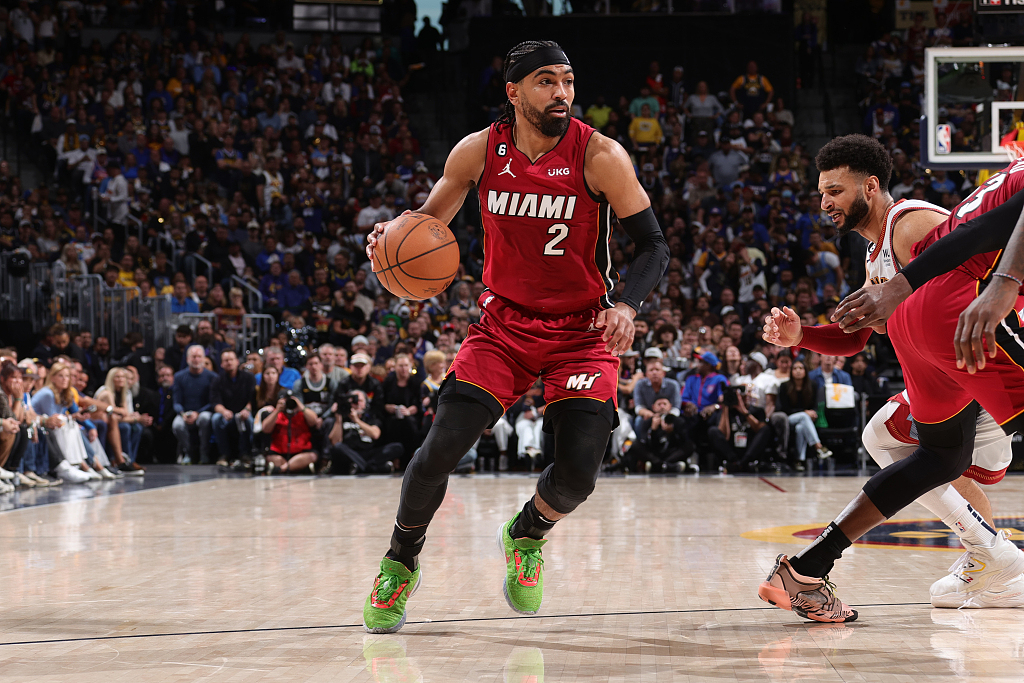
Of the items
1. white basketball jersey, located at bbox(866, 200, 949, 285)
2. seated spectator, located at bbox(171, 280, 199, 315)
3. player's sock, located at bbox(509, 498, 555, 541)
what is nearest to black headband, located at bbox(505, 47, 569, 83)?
white basketball jersey, located at bbox(866, 200, 949, 285)

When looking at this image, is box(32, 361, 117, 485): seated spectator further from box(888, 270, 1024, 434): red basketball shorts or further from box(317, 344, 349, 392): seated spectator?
box(888, 270, 1024, 434): red basketball shorts

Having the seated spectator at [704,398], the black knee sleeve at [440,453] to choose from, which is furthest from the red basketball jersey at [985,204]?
the seated spectator at [704,398]

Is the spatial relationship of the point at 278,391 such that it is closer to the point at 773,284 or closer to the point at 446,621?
the point at 773,284

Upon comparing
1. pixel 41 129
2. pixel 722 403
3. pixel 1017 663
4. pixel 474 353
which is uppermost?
pixel 41 129

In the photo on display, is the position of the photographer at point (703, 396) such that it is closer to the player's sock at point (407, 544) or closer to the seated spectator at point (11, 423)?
the seated spectator at point (11, 423)

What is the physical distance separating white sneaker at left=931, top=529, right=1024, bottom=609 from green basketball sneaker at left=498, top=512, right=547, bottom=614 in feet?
4.76

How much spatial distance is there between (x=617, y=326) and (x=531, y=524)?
2.82 ft

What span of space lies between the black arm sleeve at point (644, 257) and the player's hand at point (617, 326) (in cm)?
10

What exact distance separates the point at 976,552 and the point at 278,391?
353 inches

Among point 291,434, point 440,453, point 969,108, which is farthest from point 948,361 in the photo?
point 291,434

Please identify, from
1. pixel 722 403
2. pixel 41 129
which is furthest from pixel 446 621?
pixel 41 129

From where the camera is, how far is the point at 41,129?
1667 cm

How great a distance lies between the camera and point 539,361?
3.60 meters

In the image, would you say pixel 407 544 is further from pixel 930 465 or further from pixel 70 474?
pixel 70 474
